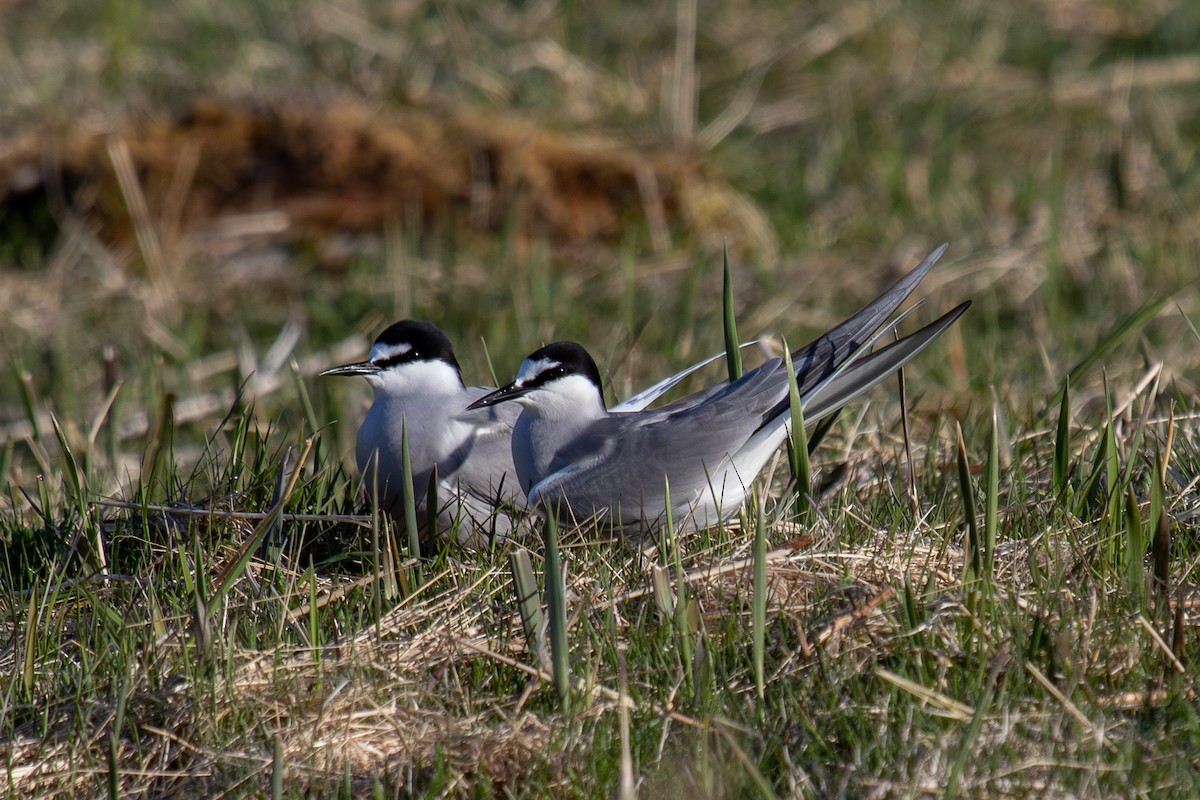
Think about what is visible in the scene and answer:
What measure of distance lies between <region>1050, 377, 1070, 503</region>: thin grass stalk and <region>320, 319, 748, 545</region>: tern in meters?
0.85

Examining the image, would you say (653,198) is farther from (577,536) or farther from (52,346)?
(577,536)

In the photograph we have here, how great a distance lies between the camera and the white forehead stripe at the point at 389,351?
3547 millimetres

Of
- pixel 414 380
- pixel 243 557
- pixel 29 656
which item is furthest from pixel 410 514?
pixel 29 656

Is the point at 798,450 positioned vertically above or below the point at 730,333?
below

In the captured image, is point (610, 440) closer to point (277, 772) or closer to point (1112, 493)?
point (1112, 493)

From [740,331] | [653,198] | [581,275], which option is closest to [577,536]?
[740,331]

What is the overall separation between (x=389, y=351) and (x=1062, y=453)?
1606 mm

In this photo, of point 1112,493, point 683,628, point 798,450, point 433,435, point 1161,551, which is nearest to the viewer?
point 683,628

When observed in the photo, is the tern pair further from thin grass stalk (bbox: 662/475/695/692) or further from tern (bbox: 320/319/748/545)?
thin grass stalk (bbox: 662/475/695/692)

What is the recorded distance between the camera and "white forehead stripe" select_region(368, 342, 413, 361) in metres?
3.55

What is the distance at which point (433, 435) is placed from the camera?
346cm

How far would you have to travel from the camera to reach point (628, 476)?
3.19 metres

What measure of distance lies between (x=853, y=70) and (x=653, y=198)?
186cm

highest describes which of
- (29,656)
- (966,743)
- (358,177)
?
(358,177)
